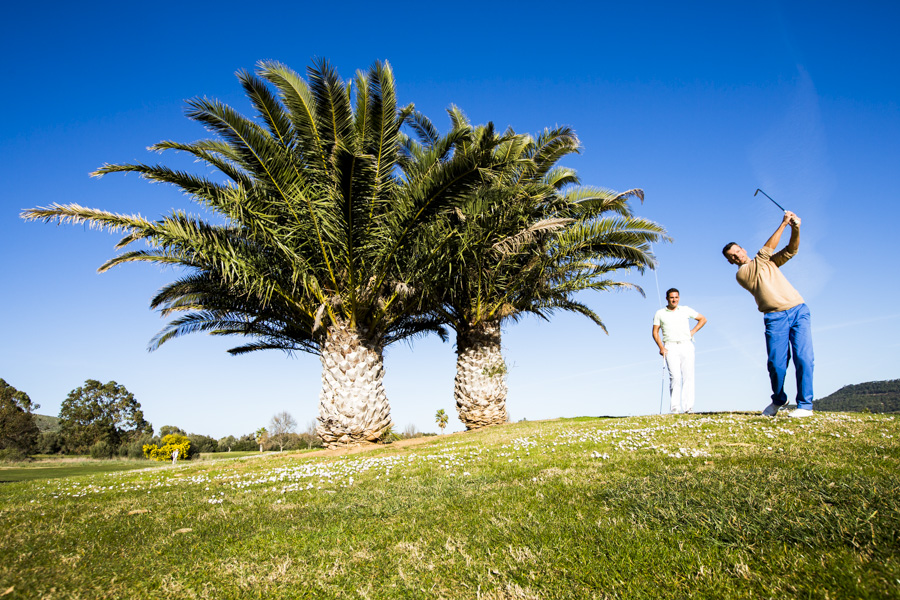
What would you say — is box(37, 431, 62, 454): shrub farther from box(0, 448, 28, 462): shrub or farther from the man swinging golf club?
the man swinging golf club

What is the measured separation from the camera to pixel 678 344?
10281 mm

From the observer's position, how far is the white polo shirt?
33.7 feet

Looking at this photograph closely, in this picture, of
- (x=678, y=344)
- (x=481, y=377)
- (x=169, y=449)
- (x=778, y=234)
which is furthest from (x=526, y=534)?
(x=169, y=449)

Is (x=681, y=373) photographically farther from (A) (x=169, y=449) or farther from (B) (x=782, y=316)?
(A) (x=169, y=449)

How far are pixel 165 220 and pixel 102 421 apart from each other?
143ft

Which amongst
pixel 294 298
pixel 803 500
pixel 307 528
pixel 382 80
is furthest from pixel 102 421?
pixel 803 500

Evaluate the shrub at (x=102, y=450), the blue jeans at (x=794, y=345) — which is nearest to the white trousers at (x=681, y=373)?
the blue jeans at (x=794, y=345)

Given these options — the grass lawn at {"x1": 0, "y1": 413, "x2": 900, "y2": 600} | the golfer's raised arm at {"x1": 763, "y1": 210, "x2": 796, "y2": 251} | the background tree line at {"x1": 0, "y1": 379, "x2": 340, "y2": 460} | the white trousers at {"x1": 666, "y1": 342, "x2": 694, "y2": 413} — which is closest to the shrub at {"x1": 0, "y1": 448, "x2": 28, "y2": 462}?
the background tree line at {"x1": 0, "y1": 379, "x2": 340, "y2": 460}

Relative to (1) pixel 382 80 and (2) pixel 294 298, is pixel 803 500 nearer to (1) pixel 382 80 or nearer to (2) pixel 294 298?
(1) pixel 382 80

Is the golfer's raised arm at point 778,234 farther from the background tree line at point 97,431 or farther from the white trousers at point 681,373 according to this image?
the background tree line at point 97,431

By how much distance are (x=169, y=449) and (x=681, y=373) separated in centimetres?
3175

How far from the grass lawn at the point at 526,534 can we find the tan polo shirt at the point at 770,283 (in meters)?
2.42

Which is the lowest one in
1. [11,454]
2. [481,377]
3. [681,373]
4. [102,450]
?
[102,450]

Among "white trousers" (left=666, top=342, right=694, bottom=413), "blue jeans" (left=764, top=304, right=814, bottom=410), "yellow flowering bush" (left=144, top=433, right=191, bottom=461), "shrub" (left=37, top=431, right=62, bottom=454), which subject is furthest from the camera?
"shrub" (left=37, top=431, right=62, bottom=454)
